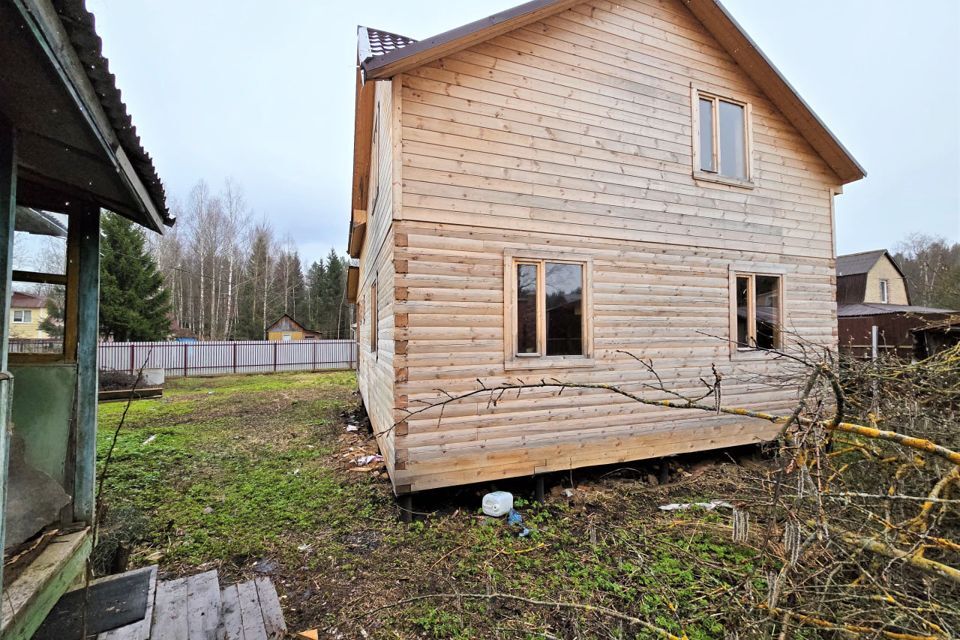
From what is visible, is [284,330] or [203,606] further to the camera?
[284,330]

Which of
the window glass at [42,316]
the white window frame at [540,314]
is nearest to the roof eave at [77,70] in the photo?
the window glass at [42,316]

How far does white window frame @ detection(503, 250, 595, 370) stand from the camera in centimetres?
499

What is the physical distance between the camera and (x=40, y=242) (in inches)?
108

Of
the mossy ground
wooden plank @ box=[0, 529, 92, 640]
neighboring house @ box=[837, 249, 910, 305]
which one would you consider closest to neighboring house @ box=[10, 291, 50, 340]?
wooden plank @ box=[0, 529, 92, 640]

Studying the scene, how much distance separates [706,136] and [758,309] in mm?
3021

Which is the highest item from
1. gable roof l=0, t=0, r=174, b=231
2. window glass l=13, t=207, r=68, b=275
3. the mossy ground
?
gable roof l=0, t=0, r=174, b=231

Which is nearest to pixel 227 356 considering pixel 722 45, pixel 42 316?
pixel 42 316

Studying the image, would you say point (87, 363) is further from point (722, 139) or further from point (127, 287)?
point (127, 287)

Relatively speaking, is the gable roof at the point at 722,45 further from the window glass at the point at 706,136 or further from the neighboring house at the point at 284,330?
the neighboring house at the point at 284,330

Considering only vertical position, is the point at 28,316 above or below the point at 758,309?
below

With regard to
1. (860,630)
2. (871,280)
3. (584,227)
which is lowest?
(860,630)

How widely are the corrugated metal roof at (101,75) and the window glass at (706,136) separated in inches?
279

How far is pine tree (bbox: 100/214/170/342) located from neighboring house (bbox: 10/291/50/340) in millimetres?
22476

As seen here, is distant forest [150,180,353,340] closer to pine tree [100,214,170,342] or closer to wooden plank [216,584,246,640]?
pine tree [100,214,170,342]
